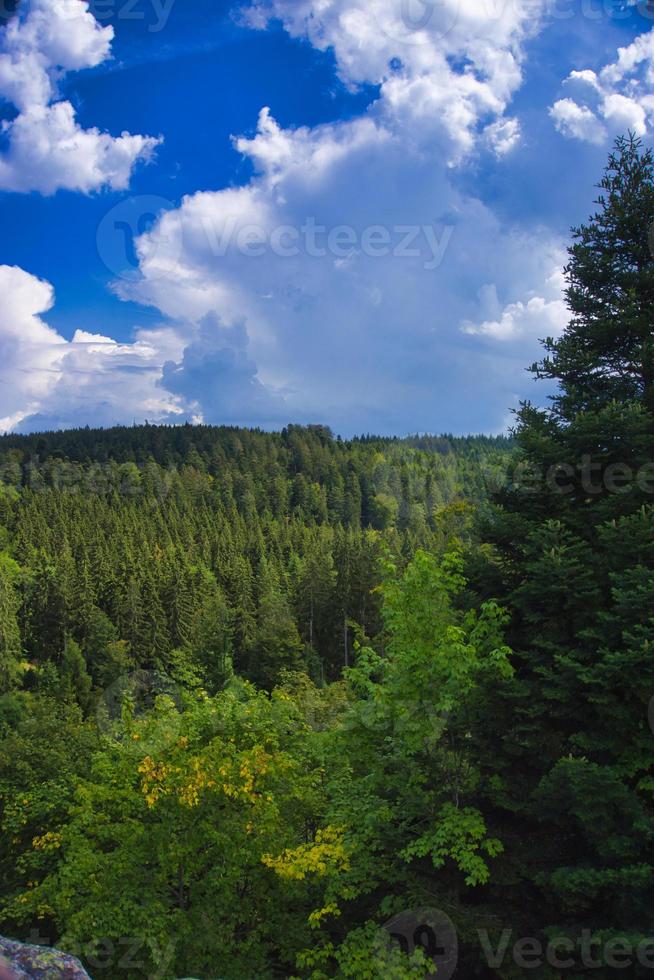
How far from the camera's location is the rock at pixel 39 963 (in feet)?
15.4

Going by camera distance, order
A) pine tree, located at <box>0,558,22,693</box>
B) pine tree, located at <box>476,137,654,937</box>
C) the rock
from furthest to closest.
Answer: pine tree, located at <box>0,558,22,693</box> → pine tree, located at <box>476,137,654,937</box> → the rock

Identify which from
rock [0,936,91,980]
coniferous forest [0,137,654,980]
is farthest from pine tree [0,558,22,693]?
rock [0,936,91,980]

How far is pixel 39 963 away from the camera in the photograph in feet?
15.9

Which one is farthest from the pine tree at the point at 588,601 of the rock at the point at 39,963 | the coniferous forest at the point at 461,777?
the rock at the point at 39,963

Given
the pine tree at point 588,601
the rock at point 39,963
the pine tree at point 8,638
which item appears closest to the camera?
the rock at point 39,963

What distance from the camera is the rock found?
15.4ft

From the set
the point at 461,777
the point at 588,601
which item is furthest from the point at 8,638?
the point at 588,601

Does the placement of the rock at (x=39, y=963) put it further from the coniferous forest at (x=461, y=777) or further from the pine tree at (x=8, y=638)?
the pine tree at (x=8, y=638)

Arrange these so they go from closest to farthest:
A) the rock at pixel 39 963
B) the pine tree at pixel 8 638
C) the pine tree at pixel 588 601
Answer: the rock at pixel 39 963, the pine tree at pixel 588 601, the pine tree at pixel 8 638

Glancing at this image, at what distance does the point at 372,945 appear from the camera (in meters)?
10.3

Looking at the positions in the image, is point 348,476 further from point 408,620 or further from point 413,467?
point 408,620

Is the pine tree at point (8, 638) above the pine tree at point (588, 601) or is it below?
below

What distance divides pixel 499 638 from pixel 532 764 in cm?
217

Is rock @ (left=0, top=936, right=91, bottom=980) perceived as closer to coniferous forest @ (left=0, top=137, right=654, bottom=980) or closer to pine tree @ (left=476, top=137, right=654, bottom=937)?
coniferous forest @ (left=0, top=137, right=654, bottom=980)
